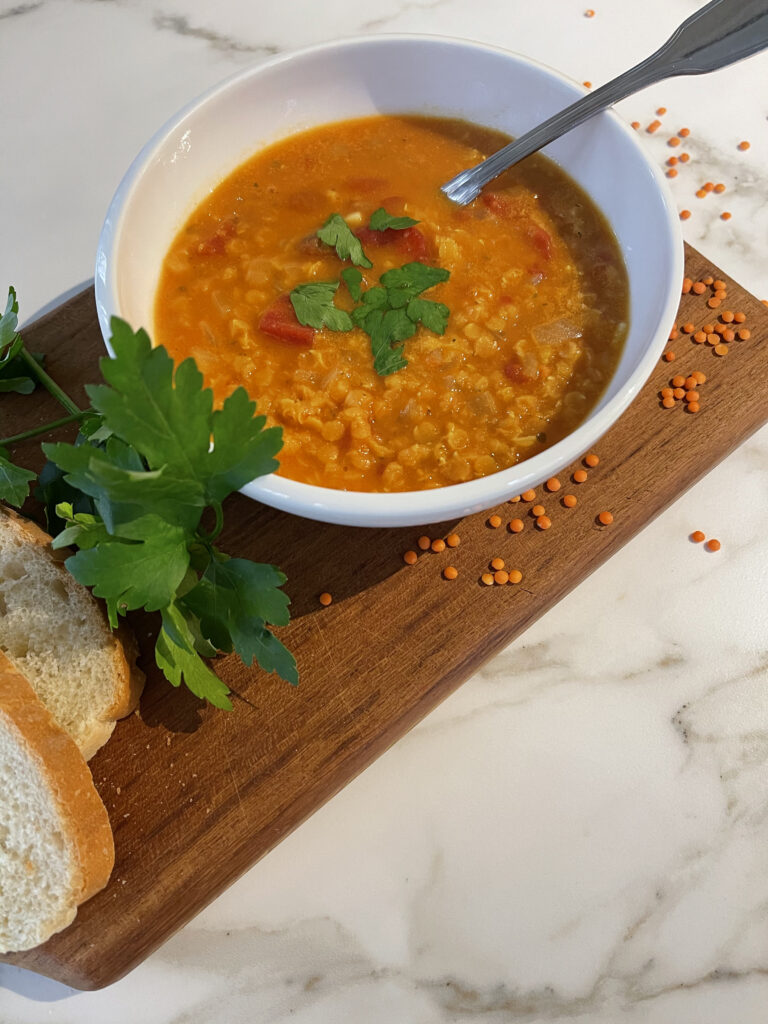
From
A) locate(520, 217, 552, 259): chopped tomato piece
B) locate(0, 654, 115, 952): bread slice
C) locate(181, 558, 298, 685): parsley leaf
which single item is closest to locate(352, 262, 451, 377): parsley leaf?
locate(520, 217, 552, 259): chopped tomato piece

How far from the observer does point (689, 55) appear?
2.82m

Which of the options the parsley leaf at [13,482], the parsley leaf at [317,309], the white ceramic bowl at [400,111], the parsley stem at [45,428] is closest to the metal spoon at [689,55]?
the white ceramic bowl at [400,111]

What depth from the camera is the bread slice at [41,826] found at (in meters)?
2.29

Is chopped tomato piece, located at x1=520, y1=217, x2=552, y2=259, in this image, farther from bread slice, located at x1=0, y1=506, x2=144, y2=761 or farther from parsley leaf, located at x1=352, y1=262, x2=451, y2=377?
bread slice, located at x1=0, y1=506, x2=144, y2=761

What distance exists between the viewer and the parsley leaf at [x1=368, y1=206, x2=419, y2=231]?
2799 millimetres

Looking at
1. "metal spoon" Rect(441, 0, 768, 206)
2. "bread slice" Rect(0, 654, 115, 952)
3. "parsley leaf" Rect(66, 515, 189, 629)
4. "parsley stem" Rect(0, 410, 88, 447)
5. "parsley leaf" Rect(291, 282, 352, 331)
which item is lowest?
"bread slice" Rect(0, 654, 115, 952)

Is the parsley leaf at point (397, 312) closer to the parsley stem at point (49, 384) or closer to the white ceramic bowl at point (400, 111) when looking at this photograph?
the white ceramic bowl at point (400, 111)

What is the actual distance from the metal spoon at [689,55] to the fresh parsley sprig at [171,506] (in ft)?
4.65

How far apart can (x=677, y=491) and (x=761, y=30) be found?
1424mm

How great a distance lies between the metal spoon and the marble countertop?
1268 mm

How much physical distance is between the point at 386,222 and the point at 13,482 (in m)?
1.37

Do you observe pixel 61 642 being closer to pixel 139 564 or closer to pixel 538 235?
pixel 139 564

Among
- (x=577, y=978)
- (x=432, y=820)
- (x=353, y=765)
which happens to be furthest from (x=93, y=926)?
(x=577, y=978)

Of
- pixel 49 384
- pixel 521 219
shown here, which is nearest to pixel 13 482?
pixel 49 384
